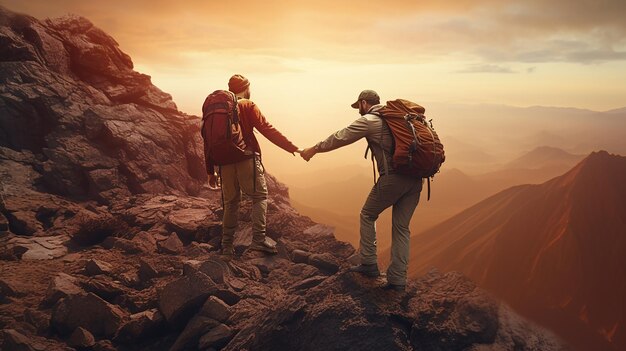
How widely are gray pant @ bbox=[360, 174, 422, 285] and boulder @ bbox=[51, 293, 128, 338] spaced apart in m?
4.12

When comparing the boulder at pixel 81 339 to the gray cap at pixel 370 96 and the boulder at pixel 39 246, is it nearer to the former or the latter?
the boulder at pixel 39 246

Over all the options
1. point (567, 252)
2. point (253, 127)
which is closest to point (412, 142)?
point (253, 127)

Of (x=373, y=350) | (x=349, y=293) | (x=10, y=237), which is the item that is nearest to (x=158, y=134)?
(x=10, y=237)

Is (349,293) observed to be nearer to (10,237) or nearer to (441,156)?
(441,156)

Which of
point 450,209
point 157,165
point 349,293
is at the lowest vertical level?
point 450,209

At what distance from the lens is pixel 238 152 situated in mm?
7184


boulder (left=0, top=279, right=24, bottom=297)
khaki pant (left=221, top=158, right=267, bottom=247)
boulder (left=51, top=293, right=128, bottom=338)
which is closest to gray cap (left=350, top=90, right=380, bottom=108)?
khaki pant (left=221, top=158, right=267, bottom=247)

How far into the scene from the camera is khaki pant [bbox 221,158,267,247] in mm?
7520

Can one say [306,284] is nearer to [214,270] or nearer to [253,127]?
[214,270]

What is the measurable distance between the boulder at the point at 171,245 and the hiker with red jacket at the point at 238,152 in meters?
1.66

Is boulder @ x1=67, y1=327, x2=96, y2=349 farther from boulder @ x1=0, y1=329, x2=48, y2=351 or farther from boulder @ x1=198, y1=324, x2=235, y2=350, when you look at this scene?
boulder @ x1=198, y1=324, x2=235, y2=350

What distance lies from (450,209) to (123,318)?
145m

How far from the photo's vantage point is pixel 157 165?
13.7 meters

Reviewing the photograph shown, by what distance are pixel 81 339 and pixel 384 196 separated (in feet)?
16.3
